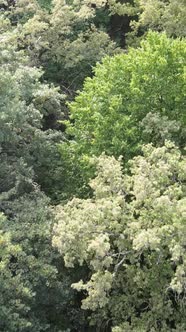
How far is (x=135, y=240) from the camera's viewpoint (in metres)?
10.5

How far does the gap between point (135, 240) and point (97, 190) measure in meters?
2.44

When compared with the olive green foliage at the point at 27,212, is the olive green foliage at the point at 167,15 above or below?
above

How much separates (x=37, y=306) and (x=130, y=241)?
126 inches

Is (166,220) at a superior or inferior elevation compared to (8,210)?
superior

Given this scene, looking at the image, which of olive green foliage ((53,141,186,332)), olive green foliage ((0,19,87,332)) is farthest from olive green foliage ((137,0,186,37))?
olive green foliage ((53,141,186,332))

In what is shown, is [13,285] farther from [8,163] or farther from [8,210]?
[8,163]

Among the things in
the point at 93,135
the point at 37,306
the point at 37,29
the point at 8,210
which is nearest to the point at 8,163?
the point at 8,210

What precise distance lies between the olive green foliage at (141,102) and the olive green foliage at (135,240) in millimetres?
1903

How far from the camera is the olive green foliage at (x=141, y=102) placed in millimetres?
14891

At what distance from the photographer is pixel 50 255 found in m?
13.1

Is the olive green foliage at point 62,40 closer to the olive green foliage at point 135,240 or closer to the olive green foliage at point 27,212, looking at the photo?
the olive green foliage at point 27,212

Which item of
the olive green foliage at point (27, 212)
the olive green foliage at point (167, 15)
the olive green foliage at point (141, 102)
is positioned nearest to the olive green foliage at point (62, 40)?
the olive green foliage at point (167, 15)

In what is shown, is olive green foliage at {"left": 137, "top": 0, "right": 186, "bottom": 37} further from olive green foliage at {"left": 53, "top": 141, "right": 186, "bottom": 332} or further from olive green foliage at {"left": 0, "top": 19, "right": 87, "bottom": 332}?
olive green foliage at {"left": 53, "top": 141, "right": 186, "bottom": 332}

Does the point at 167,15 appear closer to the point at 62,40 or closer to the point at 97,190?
the point at 62,40
